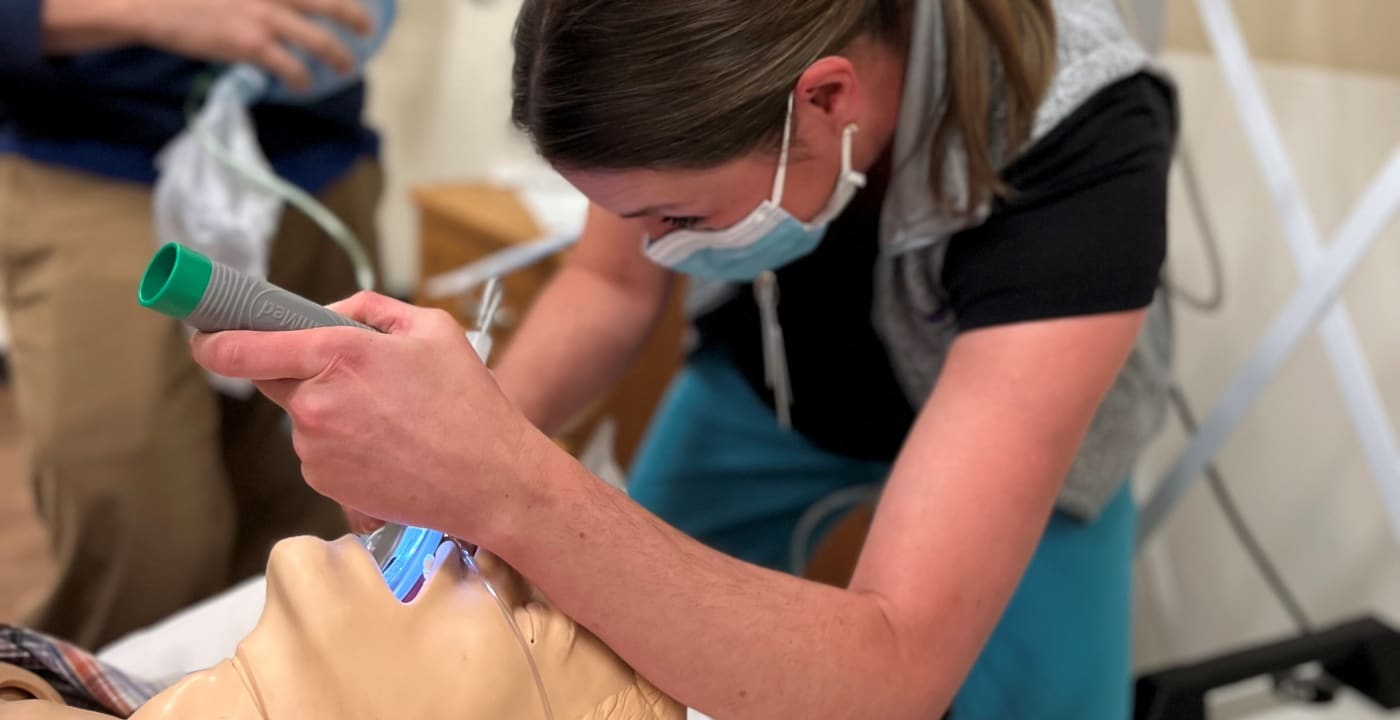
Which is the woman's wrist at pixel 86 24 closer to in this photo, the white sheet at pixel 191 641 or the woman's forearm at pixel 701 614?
the white sheet at pixel 191 641

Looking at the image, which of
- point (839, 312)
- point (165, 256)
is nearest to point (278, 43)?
point (839, 312)

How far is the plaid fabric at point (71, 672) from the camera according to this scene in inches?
23.4

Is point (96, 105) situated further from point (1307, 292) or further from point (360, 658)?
point (1307, 292)

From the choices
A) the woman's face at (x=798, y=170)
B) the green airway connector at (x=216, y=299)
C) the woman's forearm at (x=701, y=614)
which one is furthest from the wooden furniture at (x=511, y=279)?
the green airway connector at (x=216, y=299)

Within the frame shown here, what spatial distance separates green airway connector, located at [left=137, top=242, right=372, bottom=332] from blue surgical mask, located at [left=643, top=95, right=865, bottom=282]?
29cm

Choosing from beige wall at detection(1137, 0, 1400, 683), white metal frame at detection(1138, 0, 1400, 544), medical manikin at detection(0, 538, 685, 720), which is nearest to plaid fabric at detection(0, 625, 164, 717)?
medical manikin at detection(0, 538, 685, 720)

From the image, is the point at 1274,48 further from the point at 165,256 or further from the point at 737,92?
the point at 165,256

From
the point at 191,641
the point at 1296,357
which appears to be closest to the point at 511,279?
the point at 191,641

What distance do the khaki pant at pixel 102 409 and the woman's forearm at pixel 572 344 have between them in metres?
0.40

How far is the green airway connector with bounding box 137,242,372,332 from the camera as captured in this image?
0.45 metres

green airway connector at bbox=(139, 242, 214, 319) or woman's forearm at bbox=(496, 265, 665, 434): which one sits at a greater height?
green airway connector at bbox=(139, 242, 214, 319)

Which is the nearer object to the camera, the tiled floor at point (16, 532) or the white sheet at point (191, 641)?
the white sheet at point (191, 641)

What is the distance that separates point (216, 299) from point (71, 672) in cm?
30

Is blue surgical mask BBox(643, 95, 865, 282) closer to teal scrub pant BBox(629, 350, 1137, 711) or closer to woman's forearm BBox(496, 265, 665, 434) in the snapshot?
woman's forearm BBox(496, 265, 665, 434)
